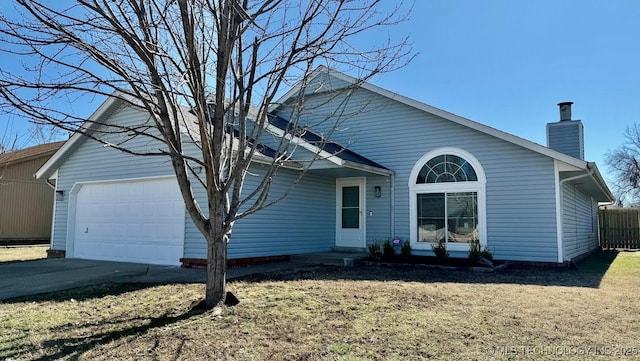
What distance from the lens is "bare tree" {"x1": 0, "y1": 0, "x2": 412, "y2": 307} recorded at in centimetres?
504

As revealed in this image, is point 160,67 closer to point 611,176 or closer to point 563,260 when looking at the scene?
point 563,260

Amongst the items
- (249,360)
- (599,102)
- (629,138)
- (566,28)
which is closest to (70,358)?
(249,360)

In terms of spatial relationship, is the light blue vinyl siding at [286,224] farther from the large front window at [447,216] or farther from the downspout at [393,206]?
the large front window at [447,216]

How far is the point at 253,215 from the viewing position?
1070 centimetres

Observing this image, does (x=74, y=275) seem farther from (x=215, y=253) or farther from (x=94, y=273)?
(x=215, y=253)

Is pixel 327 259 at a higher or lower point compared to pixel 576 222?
lower

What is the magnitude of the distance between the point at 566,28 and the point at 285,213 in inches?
336

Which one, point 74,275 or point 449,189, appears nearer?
point 74,275

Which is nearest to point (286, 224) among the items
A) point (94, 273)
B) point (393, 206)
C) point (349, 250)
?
point (349, 250)

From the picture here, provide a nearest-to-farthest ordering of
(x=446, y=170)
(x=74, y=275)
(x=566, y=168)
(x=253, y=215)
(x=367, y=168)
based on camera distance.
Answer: (x=74, y=275) < (x=566, y=168) < (x=253, y=215) < (x=367, y=168) < (x=446, y=170)

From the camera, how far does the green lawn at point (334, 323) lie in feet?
13.7

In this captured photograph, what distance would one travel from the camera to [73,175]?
1300cm

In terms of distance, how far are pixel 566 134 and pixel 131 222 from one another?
1449cm

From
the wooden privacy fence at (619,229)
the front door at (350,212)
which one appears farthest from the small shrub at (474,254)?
the wooden privacy fence at (619,229)
